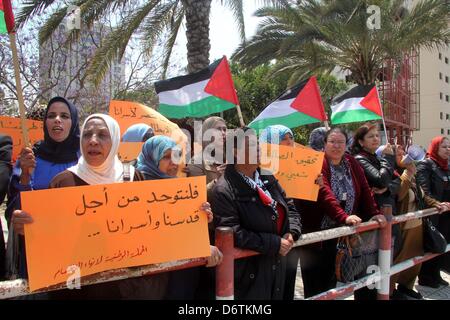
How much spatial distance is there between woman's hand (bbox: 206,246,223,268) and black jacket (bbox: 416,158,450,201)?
3.11 m

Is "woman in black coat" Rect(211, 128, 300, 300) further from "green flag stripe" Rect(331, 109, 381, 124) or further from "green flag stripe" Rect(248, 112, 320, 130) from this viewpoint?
"green flag stripe" Rect(331, 109, 381, 124)

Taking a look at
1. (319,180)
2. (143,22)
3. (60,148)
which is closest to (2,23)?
(60,148)

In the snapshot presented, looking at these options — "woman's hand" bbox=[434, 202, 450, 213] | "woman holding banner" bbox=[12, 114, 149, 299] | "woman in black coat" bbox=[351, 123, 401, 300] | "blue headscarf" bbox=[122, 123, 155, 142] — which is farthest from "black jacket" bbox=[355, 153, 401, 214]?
"woman holding banner" bbox=[12, 114, 149, 299]

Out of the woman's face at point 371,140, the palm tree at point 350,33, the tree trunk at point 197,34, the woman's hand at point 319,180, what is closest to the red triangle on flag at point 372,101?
the woman's face at point 371,140

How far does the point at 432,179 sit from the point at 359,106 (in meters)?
1.20

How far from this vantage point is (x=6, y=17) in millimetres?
2266

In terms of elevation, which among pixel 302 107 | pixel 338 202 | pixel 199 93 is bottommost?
pixel 338 202

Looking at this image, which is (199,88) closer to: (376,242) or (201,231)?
(376,242)

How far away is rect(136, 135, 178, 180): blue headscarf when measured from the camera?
8.14 ft

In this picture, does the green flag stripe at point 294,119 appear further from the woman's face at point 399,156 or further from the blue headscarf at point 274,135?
the blue headscarf at point 274,135

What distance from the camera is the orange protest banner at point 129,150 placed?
11.2 feet

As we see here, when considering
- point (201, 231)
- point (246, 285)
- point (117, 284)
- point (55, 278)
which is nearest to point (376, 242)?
point (246, 285)

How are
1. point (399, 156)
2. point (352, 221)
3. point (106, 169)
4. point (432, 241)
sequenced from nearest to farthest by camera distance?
point (106, 169) < point (352, 221) < point (432, 241) < point (399, 156)

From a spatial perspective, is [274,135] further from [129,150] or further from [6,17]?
[6,17]
